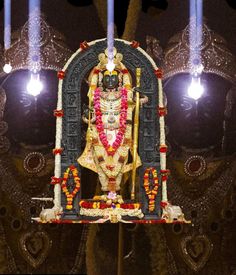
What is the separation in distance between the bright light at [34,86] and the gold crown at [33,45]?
78mm

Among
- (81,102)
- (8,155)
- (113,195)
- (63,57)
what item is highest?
(63,57)

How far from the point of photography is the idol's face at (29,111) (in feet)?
17.5

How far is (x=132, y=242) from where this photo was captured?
538cm

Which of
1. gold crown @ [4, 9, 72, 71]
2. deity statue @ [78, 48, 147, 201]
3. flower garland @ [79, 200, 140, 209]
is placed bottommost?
flower garland @ [79, 200, 140, 209]

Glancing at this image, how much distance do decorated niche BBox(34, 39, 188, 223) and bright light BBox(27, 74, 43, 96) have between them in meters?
0.53

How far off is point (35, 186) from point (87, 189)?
1.46 ft

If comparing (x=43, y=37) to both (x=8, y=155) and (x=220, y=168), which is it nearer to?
(x=8, y=155)

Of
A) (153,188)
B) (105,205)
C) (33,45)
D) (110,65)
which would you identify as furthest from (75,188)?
(33,45)

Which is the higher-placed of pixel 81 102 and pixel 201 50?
pixel 201 50

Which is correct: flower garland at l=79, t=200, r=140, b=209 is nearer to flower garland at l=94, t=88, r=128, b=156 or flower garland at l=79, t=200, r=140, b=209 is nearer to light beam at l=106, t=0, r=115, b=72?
flower garland at l=94, t=88, r=128, b=156

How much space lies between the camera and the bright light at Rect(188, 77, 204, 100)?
5.32 metres

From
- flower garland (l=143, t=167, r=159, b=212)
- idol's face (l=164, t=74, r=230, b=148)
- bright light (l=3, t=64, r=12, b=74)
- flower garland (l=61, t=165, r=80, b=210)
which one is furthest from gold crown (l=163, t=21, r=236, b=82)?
bright light (l=3, t=64, r=12, b=74)

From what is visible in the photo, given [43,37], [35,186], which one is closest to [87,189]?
[35,186]

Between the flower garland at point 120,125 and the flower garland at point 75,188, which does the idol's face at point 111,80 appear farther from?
the flower garland at point 75,188
